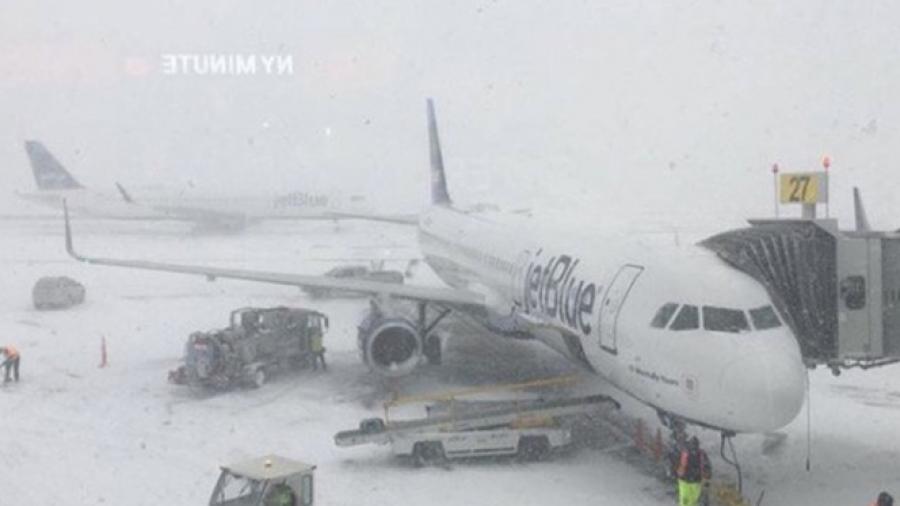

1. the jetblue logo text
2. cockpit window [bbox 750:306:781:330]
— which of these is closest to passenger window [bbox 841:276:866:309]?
cockpit window [bbox 750:306:781:330]

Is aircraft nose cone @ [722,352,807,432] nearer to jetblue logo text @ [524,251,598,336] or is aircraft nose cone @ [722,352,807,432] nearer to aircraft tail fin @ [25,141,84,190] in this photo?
jetblue logo text @ [524,251,598,336]

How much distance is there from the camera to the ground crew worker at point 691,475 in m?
11.1

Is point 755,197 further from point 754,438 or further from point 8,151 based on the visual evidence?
point 8,151

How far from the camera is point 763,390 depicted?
10508mm

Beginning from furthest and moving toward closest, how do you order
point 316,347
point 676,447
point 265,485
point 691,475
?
point 316,347 < point 676,447 < point 691,475 < point 265,485

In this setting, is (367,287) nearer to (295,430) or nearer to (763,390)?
(295,430)

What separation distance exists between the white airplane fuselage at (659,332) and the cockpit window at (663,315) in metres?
0.06

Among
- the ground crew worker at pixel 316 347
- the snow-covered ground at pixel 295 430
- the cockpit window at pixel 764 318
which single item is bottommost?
the snow-covered ground at pixel 295 430

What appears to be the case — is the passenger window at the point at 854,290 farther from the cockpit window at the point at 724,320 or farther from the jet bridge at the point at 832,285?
the cockpit window at the point at 724,320

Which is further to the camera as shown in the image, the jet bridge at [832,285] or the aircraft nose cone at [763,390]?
the jet bridge at [832,285]

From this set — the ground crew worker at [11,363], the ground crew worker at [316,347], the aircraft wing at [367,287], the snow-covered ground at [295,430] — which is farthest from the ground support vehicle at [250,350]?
the ground crew worker at [11,363]

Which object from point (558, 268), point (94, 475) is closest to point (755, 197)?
point (558, 268)

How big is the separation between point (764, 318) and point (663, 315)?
1.18 metres

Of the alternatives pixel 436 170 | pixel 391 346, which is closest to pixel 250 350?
pixel 391 346
